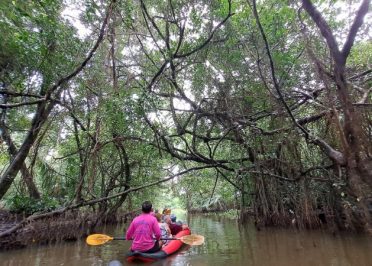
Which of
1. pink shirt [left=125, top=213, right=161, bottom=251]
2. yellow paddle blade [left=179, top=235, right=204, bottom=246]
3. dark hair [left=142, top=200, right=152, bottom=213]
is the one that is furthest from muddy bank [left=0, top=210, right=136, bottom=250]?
yellow paddle blade [left=179, top=235, right=204, bottom=246]

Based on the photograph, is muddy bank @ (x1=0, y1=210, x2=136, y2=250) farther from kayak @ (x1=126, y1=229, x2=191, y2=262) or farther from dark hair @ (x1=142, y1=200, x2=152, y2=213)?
dark hair @ (x1=142, y1=200, x2=152, y2=213)

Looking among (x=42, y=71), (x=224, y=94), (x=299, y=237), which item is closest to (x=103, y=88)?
(x=42, y=71)

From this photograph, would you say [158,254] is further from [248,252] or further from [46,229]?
[46,229]

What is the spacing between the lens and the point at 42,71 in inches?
234

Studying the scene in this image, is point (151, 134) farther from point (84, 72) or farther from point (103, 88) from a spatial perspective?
point (84, 72)

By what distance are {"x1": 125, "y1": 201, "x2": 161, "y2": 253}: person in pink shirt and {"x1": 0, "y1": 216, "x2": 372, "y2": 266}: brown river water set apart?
35 cm

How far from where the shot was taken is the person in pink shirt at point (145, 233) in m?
4.80

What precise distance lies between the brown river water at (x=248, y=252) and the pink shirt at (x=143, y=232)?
388mm

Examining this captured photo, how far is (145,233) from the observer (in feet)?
15.8

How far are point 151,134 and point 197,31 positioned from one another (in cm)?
255

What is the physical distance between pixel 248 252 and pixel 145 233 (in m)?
1.97

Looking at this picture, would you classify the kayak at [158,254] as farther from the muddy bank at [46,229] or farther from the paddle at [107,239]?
the muddy bank at [46,229]

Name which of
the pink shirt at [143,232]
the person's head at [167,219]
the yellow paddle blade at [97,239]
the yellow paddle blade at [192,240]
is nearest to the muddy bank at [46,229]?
the yellow paddle blade at [97,239]

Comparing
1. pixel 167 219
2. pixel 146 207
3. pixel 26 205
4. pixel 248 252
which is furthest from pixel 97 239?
pixel 248 252
